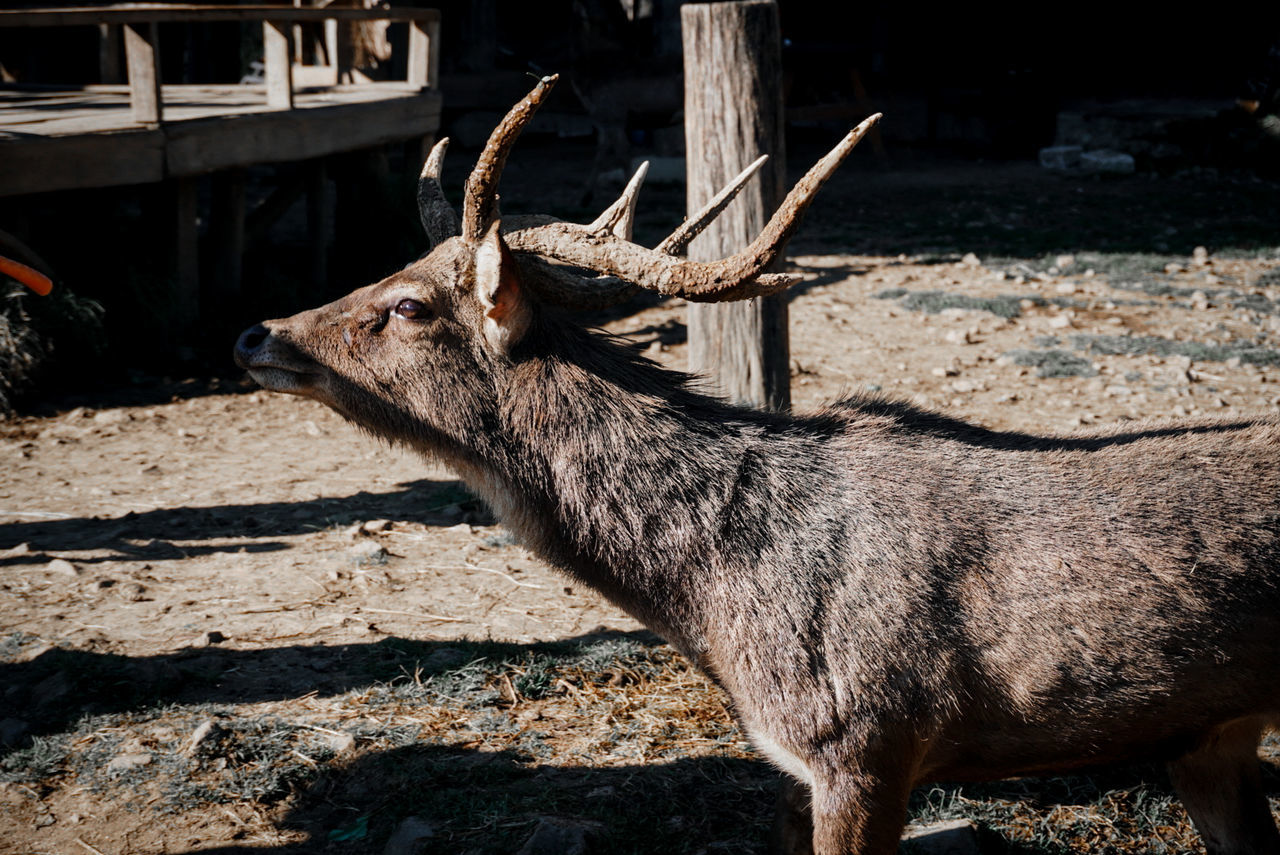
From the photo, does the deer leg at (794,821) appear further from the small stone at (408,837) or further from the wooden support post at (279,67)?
the wooden support post at (279,67)

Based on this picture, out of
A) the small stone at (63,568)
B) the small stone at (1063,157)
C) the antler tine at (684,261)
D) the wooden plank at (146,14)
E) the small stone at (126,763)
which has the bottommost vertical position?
the small stone at (126,763)

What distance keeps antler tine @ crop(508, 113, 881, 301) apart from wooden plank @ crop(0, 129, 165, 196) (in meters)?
5.28

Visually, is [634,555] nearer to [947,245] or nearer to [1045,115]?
[947,245]

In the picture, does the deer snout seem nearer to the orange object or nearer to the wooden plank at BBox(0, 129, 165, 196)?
the orange object

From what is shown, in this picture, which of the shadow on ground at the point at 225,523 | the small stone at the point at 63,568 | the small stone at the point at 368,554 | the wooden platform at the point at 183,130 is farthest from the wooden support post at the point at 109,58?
the small stone at the point at 368,554

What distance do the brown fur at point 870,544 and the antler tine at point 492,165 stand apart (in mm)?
106

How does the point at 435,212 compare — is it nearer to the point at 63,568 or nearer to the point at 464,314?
the point at 464,314

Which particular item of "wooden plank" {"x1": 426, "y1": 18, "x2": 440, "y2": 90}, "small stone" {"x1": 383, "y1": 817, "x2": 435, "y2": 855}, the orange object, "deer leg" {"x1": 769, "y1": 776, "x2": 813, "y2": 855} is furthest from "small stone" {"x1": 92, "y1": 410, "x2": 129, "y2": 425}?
"deer leg" {"x1": 769, "y1": 776, "x2": 813, "y2": 855}

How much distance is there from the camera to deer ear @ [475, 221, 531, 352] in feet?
10.2

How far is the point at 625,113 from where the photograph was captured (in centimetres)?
1426

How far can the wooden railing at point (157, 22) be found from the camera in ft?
24.2

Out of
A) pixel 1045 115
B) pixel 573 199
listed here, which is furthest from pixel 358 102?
pixel 1045 115

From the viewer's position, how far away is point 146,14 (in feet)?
25.2

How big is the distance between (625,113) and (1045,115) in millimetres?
7522
